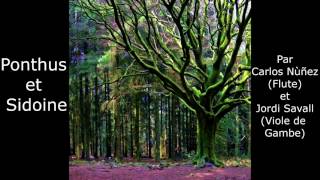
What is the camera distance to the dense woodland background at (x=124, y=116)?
1086cm

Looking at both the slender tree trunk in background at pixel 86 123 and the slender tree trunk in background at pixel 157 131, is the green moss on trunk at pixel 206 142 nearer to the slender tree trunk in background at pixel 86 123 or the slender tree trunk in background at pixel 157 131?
the slender tree trunk in background at pixel 157 131

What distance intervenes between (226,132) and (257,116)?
1035 cm

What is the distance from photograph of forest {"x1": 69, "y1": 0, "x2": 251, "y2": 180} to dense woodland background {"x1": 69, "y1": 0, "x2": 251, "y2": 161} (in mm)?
31

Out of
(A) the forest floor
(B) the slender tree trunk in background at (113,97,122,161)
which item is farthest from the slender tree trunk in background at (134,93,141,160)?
(A) the forest floor

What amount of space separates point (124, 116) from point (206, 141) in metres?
4.31

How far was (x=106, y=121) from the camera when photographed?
12180 millimetres

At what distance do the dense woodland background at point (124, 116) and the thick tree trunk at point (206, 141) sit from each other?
2461 mm

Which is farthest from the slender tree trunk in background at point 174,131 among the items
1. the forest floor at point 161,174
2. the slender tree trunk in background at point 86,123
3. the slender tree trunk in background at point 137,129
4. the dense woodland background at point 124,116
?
the forest floor at point 161,174

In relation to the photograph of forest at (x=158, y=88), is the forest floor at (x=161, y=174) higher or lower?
lower

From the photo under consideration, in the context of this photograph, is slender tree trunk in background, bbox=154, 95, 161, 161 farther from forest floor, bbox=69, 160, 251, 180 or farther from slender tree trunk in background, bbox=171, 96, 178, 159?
forest floor, bbox=69, 160, 251, 180

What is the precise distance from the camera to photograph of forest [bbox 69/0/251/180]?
7.96 metres

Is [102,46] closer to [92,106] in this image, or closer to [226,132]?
[92,106]
